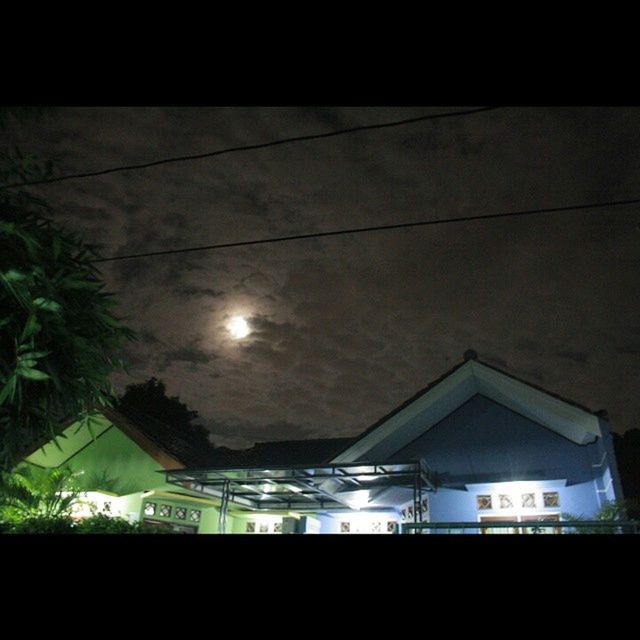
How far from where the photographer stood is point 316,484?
40.5ft

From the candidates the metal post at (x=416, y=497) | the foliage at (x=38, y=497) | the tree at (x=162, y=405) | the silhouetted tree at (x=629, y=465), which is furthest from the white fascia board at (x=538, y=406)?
the tree at (x=162, y=405)

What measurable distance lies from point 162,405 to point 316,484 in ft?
106

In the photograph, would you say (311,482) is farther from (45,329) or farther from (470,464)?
(45,329)

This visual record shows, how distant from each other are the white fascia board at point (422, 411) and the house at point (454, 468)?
27mm

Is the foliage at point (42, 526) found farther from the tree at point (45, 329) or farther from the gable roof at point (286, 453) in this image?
the gable roof at point (286, 453)

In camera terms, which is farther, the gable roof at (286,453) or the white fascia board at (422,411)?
the gable roof at (286,453)

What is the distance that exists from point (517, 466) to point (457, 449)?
1313mm

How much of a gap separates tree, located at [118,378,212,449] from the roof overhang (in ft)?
89.1

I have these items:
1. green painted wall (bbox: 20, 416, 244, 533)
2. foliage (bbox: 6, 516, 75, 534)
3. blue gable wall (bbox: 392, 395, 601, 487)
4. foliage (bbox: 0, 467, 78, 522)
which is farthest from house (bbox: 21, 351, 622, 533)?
foliage (bbox: 6, 516, 75, 534)

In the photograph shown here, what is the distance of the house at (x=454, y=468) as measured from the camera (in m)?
11.2
